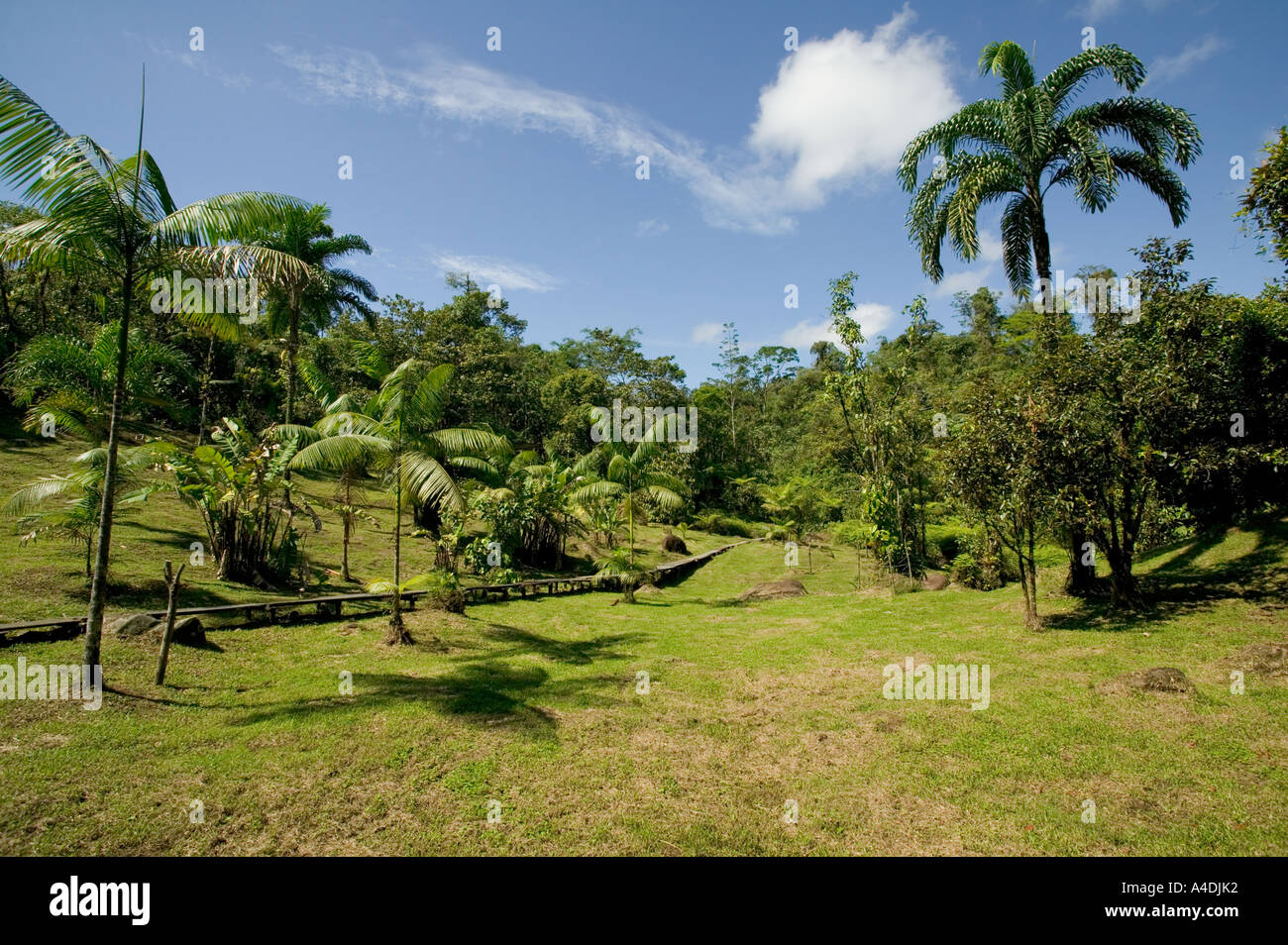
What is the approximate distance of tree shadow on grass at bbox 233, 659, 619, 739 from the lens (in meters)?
7.22

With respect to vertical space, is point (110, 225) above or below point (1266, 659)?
above

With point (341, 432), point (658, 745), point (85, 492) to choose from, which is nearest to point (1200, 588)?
point (658, 745)

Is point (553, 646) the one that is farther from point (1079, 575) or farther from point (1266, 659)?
point (1079, 575)

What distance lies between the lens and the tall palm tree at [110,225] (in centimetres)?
624

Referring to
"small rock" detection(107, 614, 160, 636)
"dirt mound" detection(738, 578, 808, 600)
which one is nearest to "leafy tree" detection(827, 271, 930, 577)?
"dirt mound" detection(738, 578, 808, 600)

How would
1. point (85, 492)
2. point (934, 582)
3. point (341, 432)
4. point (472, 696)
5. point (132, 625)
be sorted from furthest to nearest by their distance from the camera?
1. point (934, 582)
2. point (341, 432)
3. point (85, 492)
4. point (132, 625)
5. point (472, 696)

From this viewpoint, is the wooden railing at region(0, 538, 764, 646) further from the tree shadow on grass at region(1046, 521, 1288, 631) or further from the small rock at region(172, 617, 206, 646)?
the tree shadow on grass at region(1046, 521, 1288, 631)

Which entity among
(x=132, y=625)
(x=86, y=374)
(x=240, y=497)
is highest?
(x=86, y=374)

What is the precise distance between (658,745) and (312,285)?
69.8 ft

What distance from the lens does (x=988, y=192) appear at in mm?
13633

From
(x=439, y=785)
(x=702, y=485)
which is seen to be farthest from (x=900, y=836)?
(x=702, y=485)

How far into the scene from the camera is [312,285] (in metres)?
21.6

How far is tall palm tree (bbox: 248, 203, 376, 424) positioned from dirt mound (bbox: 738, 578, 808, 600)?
51.0 ft

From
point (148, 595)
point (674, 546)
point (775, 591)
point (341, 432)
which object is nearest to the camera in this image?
point (148, 595)
